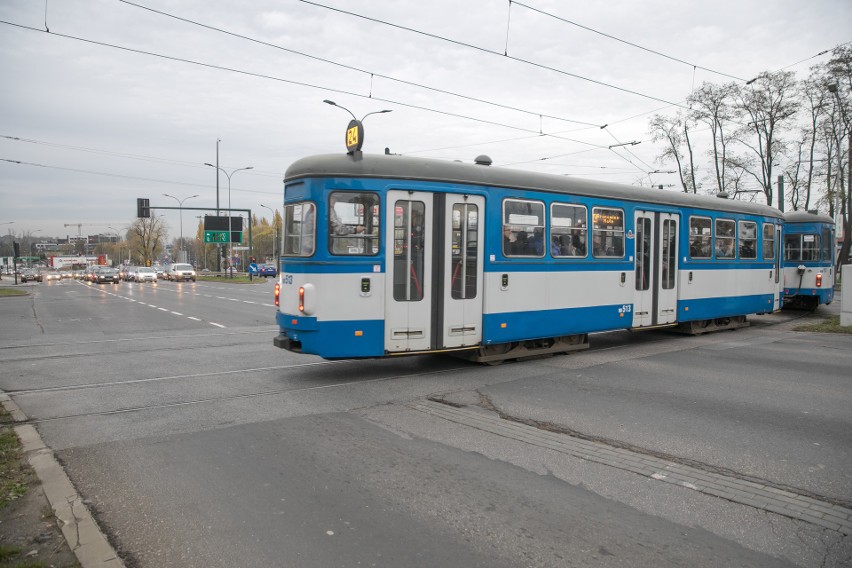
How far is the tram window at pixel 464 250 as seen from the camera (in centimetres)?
955

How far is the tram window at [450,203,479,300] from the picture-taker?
376 inches

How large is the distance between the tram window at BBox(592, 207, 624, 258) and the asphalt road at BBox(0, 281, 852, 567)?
2.15m

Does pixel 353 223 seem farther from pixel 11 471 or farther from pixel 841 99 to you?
pixel 841 99

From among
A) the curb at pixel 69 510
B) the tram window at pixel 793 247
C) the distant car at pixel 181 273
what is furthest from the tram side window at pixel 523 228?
the distant car at pixel 181 273

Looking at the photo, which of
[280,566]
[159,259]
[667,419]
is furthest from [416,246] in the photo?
[159,259]

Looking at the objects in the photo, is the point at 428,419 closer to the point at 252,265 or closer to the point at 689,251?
the point at 689,251

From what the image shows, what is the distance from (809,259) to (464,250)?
1645 cm

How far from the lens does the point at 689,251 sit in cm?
1385

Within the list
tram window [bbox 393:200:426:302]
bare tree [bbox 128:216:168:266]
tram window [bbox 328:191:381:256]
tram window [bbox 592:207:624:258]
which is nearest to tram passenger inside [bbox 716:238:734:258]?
tram window [bbox 592:207:624:258]

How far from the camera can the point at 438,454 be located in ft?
18.7

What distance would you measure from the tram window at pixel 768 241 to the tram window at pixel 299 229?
43.7 feet

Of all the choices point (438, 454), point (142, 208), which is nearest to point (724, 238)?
point (438, 454)

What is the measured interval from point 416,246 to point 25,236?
583ft

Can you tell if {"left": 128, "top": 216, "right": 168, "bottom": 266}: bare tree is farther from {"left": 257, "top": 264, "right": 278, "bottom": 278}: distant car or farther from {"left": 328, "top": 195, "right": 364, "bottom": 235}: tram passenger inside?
{"left": 328, "top": 195, "right": 364, "bottom": 235}: tram passenger inside
